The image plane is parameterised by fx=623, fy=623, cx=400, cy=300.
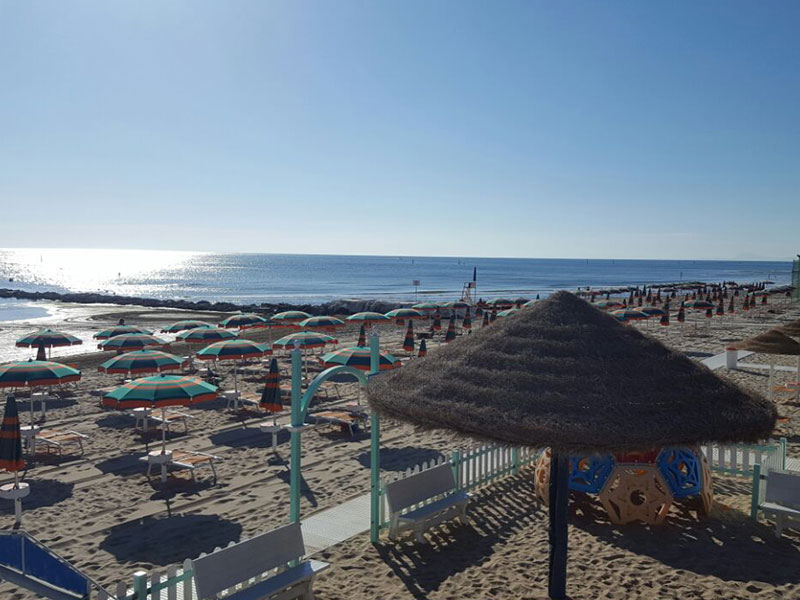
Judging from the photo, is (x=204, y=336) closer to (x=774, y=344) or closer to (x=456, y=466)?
(x=456, y=466)

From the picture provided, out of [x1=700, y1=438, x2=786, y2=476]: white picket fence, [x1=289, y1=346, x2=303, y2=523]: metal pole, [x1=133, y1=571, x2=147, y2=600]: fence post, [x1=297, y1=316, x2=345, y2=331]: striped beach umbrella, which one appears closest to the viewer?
[x1=133, y1=571, x2=147, y2=600]: fence post

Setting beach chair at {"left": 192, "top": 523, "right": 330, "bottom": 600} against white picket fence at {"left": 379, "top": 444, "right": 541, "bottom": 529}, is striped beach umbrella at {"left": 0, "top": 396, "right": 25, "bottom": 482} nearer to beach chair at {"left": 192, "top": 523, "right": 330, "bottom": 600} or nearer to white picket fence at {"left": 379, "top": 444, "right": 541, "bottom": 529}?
beach chair at {"left": 192, "top": 523, "right": 330, "bottom": 600}

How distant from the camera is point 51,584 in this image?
529 centimetres

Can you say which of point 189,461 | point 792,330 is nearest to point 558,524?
point 189,461

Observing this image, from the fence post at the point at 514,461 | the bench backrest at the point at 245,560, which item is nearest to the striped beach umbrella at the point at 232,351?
the fence post at the point at 514,461

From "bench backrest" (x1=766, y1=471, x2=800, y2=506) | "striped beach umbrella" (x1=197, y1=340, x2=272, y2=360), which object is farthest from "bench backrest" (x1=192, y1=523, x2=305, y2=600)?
"striped beach umbrella" (x1=197, y1=340, x2=272, y2=360)

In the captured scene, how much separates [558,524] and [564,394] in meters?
1.47

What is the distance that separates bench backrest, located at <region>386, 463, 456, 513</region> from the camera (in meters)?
7.52

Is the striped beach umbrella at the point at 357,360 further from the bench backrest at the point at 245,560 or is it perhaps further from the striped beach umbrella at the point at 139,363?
the bench backrest at the point at 245,560

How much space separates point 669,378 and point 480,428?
5.57 ft

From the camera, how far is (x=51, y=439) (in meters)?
11.4

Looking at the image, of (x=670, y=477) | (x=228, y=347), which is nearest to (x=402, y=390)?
(x=670, y=477)

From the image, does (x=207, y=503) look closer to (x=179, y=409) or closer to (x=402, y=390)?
(x=402, y=390)

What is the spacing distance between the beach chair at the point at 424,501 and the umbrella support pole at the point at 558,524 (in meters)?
2.00
